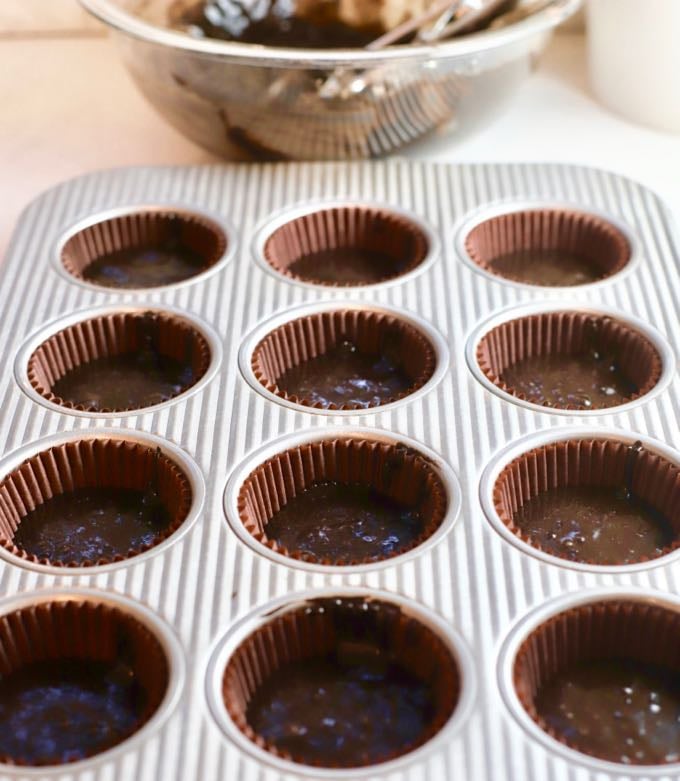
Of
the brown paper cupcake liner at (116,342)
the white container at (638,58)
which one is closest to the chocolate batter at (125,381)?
the brown paper cupcake liner at (116,342)

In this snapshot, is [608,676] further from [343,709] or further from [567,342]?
[567,342]

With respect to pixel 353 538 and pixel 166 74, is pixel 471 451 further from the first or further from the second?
pixel 166 74

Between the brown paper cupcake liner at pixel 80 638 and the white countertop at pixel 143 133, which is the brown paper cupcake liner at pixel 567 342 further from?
the brown paper cupcake liner at pixel 80 638

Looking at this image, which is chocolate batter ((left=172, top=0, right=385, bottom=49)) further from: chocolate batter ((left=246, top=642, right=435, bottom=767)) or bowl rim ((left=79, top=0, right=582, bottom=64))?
chocolate batter ((left=246, top=642, right=435, bottom=767))

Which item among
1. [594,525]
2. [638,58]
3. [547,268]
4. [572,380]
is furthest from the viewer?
[638,58]

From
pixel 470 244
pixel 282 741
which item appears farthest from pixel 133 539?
pixel 470 244

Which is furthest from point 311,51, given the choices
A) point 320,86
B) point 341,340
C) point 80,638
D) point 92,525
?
point 80,638
